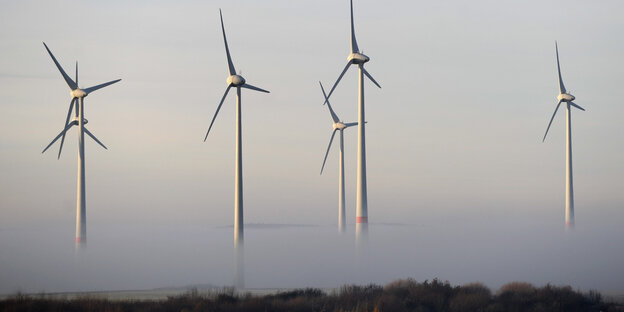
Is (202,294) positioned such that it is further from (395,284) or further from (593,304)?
(593,304)

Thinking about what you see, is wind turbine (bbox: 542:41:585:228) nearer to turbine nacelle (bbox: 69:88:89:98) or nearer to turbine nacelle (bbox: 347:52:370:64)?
turbine nacelle (bbox: 347:52:370:64)

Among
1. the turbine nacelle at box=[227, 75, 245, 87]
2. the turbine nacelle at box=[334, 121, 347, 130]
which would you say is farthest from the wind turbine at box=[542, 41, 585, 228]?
the turbine nacelle at box=[227, 75, 245, 87]

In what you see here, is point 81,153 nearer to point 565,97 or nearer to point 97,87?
point 97,87

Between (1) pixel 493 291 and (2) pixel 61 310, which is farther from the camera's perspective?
(1) pixel 493 291

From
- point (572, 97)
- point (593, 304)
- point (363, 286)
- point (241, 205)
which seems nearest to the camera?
point (593, 304)

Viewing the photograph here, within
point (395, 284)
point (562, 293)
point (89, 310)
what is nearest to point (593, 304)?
point (562, 293)

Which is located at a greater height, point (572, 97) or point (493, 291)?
point (572, 97)

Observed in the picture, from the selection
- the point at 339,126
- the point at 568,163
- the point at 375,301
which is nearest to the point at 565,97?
the point at 568,163

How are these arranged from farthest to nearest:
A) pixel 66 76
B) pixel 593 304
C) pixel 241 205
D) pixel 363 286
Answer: pixel 66 76
pixel 241 205
pixel 363 286
pixel 593 304

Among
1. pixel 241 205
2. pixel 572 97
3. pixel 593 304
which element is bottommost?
pixel 593 304
